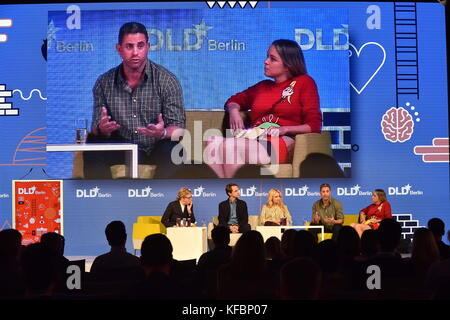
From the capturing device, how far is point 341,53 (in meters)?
9.73

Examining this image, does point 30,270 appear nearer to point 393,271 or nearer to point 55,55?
point 393,271

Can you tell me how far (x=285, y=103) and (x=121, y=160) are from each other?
2494 mm

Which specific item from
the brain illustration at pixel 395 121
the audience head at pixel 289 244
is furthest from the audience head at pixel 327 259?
the brain illustration at pixel 395 121

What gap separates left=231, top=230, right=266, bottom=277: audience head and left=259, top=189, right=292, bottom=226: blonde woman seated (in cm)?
570

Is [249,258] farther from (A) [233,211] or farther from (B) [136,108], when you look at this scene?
(B) [136,108]

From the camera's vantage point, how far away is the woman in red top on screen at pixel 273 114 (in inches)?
382

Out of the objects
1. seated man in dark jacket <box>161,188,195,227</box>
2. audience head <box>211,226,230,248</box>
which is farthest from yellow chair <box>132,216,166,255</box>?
audience head <box>211,226,230,248</box>

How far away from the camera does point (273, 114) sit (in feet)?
32.0

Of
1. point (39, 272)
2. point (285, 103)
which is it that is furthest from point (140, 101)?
point (39, 272)

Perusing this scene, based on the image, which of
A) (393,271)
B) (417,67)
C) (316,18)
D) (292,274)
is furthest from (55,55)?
(292,274)

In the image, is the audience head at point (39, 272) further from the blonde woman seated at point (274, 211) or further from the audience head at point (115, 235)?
the blonde woman seated at point (274, 211)

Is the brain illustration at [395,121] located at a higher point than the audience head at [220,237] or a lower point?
higher

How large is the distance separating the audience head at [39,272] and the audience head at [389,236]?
2.06 m
